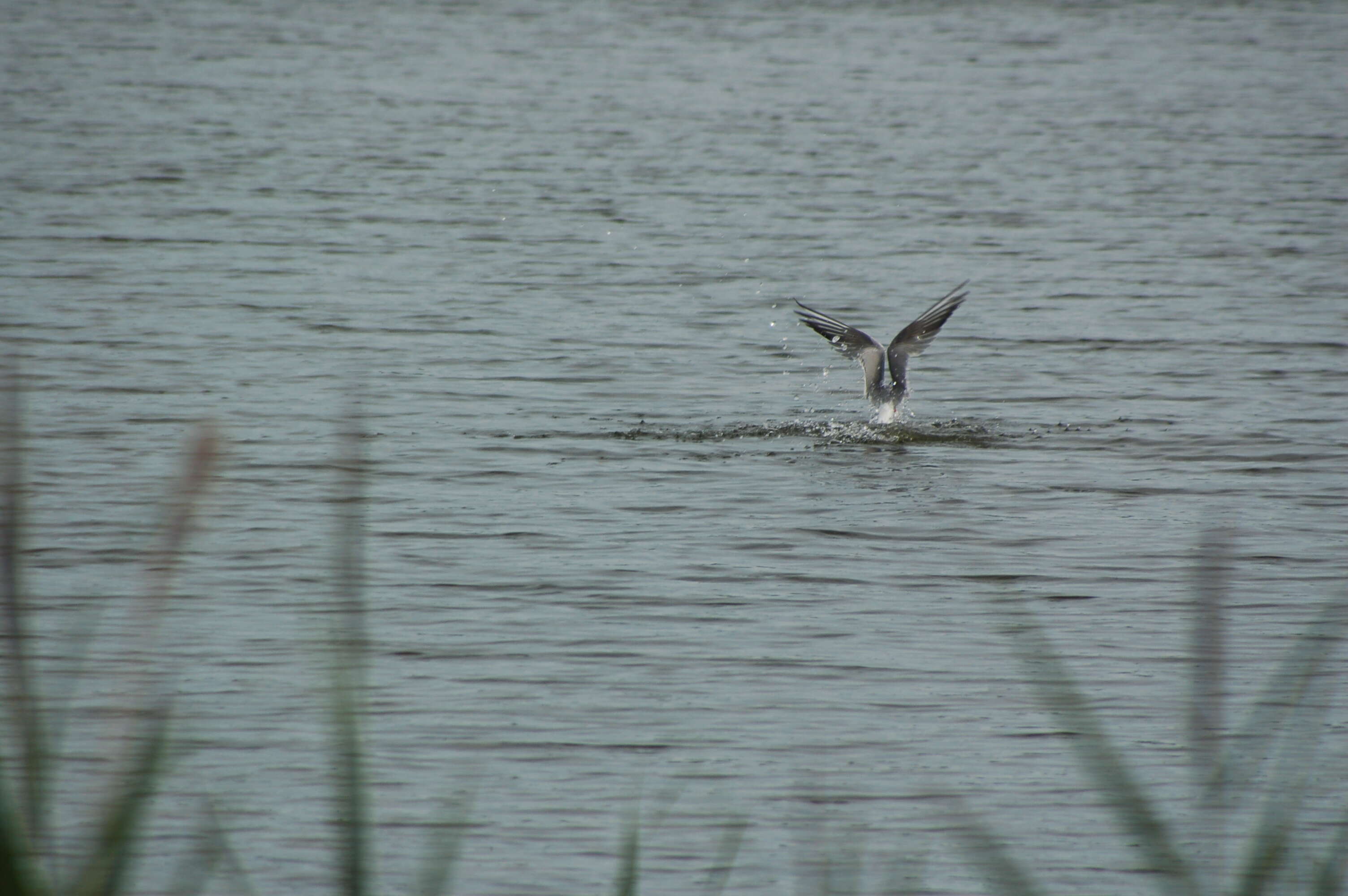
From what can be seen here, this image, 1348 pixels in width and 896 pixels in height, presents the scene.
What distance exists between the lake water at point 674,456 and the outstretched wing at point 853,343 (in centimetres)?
58

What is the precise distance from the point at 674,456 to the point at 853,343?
4.87 ft

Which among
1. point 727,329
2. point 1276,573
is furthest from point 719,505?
point 727,329

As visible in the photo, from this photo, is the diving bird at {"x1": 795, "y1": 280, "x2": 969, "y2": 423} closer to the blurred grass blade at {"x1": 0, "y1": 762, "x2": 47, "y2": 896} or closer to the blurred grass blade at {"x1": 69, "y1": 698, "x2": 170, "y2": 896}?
the blurred grass blade at {"x1": 69, "y1": 698, "x2": 170, "y2": 896}

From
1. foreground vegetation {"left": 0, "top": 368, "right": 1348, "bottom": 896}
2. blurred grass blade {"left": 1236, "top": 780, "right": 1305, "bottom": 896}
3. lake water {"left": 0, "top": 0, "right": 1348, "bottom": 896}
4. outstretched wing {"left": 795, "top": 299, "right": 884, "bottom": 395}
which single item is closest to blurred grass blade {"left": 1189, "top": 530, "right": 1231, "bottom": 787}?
foreground vegetation {"left": 0, "top": 368, "right": 1348, "bottom": 896}

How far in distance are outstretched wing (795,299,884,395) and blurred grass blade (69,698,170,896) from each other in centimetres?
1049

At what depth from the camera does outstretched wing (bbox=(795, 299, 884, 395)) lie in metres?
13.1

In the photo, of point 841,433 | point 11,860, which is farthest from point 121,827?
point 841,433

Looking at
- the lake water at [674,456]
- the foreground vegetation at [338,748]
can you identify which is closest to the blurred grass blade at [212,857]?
the foreground vegetation at [338,748]

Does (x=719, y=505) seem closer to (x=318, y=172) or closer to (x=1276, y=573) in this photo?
(x=1276, y=573)

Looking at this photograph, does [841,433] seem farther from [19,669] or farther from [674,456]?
[19,669]

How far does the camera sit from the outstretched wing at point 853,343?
13.1 m

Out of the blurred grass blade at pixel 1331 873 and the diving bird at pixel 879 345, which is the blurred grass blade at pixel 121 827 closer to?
the blurred grass blade at pixel 1331 873

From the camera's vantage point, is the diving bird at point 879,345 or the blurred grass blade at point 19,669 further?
the diving bird at point 879,345

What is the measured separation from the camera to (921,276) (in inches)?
810
